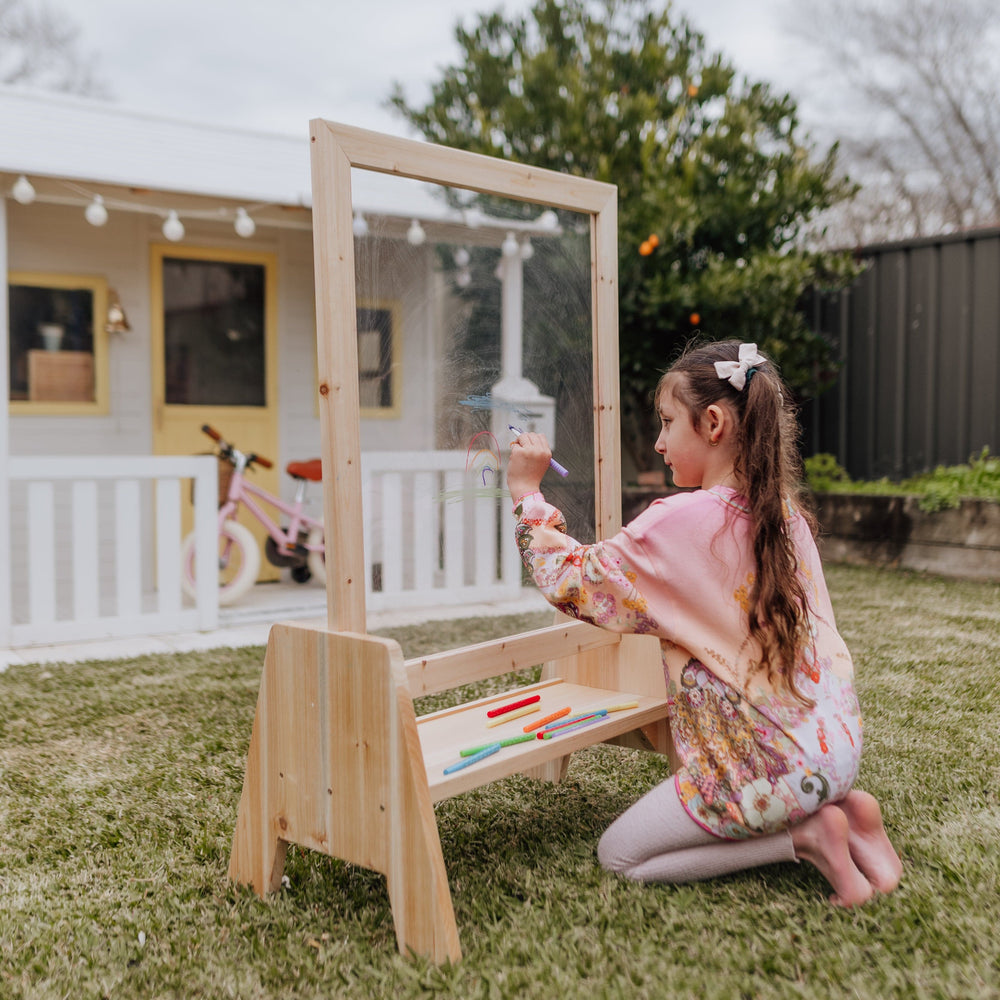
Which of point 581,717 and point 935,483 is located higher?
point 935,483

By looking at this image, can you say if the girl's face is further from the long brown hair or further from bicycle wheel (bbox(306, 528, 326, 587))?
bicycle wheel (bbox(306, 528, 326, 587))

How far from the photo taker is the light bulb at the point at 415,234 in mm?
2416

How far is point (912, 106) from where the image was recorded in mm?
14445

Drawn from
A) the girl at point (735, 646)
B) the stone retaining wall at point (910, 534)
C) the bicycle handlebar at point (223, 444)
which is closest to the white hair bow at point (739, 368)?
the girl at point (735, 646)

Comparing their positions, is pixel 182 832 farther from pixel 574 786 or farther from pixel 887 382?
pixel 887 382

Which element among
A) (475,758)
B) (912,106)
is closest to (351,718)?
(475,758)

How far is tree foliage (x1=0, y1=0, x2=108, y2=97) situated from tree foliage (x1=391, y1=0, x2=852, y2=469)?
30.5ft

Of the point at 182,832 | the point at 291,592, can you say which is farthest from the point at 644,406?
the point at 182,832

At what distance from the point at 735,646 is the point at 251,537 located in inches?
162

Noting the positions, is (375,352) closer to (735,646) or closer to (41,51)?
(735,646)

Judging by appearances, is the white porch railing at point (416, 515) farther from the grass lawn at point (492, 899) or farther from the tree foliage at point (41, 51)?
the tree foliage at point (41, 51)

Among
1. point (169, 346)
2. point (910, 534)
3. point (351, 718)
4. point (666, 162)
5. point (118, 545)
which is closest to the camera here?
point (351, 718)

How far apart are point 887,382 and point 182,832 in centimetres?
634

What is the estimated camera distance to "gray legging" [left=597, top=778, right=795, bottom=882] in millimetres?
2037
